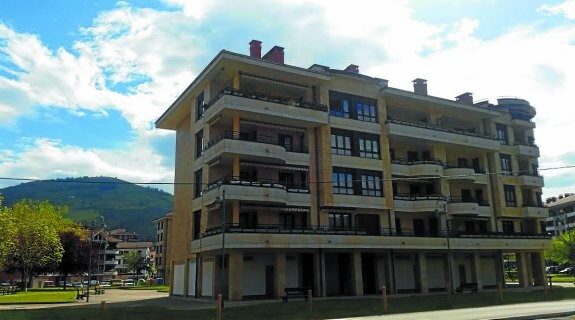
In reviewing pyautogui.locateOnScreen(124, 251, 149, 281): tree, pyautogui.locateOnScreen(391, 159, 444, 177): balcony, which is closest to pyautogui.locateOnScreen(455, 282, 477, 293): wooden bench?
pyautogui.locateOnScreen(391, 159, 444, 177): balcony

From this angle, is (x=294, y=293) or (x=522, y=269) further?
(x=522, y=269)

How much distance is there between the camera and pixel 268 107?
38031mm

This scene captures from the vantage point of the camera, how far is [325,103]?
42.2 m

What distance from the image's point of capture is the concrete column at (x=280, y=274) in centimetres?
3594

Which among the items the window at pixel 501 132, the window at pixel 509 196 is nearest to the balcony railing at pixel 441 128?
the window at pixel 501 132

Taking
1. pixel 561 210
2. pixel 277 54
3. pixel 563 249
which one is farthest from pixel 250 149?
pixel 561 210

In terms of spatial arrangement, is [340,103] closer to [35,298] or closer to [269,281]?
[269,281]

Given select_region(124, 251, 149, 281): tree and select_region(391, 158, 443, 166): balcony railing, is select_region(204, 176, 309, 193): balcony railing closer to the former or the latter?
select_region(391, 158, 443, 166): balcony railing

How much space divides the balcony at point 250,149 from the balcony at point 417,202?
33.8ft

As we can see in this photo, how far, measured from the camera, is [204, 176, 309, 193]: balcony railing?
117ft

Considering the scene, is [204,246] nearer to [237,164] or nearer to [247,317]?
[237,164]

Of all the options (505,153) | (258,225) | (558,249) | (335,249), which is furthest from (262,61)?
(558,249)

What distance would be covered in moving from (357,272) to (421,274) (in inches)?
285

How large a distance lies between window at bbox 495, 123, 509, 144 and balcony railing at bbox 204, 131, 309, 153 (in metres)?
26.2
